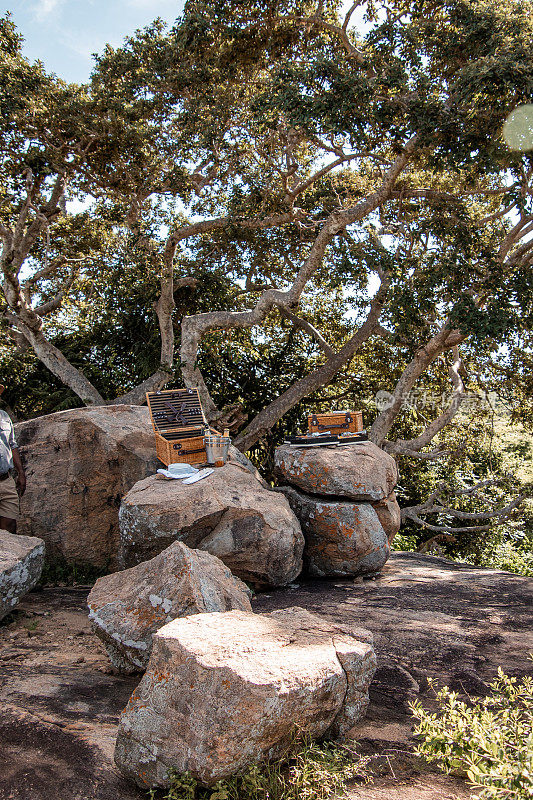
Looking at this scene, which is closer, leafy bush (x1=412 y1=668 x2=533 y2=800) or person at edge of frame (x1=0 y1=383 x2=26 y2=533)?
leafy bush (x1=412 y1=668 x2=533 y2=800)

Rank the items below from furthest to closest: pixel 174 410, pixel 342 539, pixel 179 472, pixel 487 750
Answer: pixel 174 410
pixel 342 539
pixel 179 472
pixel 487 750

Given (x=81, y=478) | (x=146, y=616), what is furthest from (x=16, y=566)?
(x=81, y=478)

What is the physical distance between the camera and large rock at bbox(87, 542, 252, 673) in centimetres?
338

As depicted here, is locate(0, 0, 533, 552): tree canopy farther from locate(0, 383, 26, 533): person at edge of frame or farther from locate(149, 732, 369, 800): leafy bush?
locate(149, 732, 369, 800): leafy bush

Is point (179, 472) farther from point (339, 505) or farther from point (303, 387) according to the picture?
point (303, 387)

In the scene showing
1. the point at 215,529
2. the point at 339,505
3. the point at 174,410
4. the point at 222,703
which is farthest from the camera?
the point at 174,410

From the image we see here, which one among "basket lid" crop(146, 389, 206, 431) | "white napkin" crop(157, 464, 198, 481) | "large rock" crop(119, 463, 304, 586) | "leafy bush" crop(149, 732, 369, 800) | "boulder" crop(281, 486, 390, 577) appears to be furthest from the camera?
"basket lid" crop(146, 389, 206, 431)

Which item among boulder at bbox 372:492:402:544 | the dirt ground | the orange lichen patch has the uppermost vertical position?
the orange lichen patch

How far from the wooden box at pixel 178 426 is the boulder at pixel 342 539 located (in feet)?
4.79

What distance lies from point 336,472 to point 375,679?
10.1ft

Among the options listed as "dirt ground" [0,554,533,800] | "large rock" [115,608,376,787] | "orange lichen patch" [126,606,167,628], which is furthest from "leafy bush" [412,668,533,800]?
"orange lichen patch" [126,606,167,628]

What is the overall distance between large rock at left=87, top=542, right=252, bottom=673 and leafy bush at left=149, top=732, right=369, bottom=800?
1.01m

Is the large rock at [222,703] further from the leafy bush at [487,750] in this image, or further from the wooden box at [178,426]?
the wooden box at [178,426]

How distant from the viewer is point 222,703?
7.85 feet
